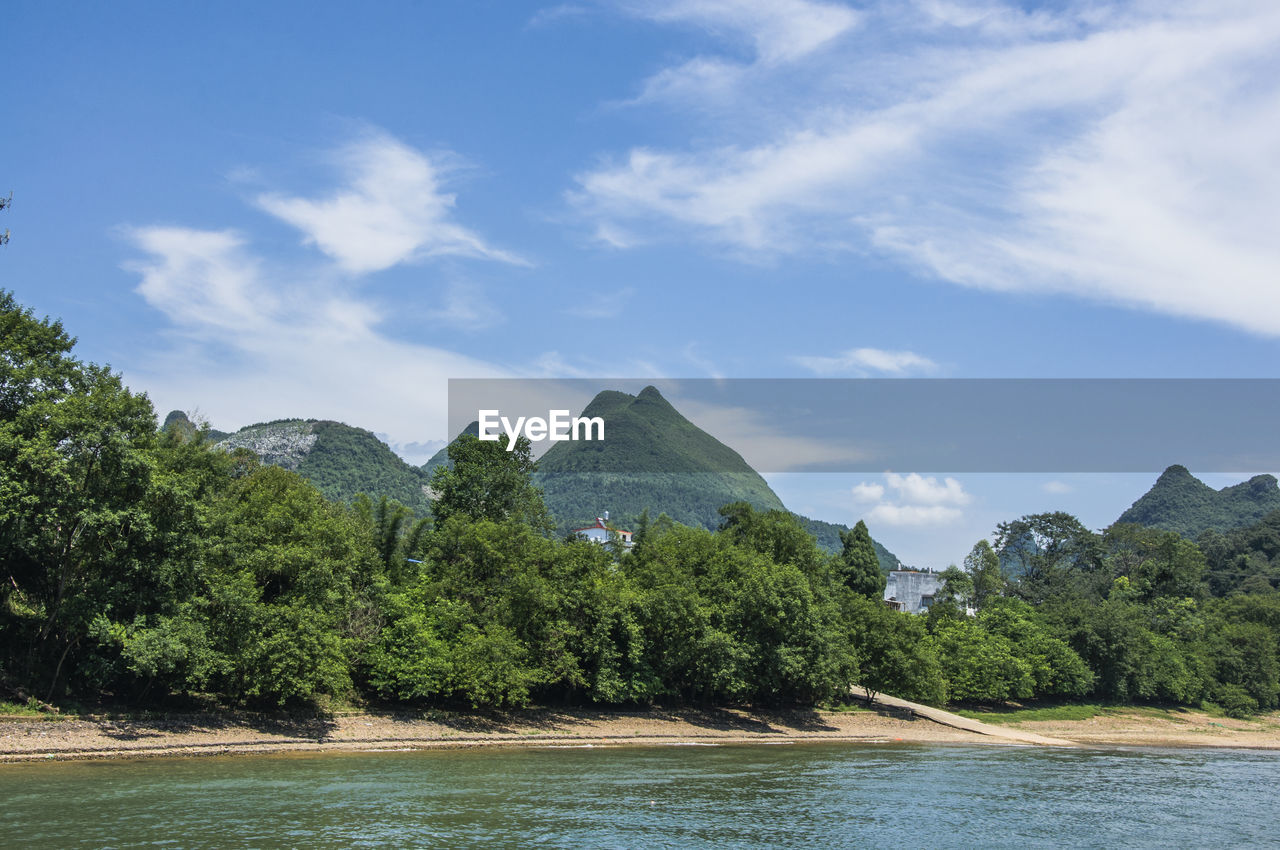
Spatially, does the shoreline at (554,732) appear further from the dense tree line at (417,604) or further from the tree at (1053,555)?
the tree at (1053,555)

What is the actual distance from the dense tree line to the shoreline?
160cm

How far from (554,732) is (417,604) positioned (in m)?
10.0

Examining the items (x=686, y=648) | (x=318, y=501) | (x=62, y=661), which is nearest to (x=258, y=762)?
(x=62, y=661)

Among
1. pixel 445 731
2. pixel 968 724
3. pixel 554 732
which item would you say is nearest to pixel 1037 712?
pixel 968 724

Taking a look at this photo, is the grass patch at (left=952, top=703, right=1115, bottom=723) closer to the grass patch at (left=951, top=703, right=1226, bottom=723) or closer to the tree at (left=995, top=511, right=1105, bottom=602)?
the grass patch at (left=951, top=703, right=1226, bottom=723)

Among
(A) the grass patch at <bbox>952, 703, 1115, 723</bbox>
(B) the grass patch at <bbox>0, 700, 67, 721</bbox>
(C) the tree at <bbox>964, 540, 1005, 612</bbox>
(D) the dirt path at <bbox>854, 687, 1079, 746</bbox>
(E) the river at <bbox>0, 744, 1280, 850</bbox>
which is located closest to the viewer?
(E) the river at <bbox>0, 744, 1280, 850</bbox>

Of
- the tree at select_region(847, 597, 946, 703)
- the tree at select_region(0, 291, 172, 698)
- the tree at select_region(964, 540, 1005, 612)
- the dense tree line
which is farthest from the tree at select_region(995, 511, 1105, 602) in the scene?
the tree at select_region(0, 291, 172, 698)

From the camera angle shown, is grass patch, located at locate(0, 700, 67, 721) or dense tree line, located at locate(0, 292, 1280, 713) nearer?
grass patch, located at locate(0, 700, 67, 721)

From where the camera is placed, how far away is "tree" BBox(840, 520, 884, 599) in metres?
87.4

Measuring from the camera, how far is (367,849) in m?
24.6

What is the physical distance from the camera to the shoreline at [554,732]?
35.5m

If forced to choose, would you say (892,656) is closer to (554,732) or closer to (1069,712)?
(1069,712)

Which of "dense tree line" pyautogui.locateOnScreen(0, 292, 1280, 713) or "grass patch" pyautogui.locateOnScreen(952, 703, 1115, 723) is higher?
"dense tree line" pyautogui.locateOnScreen(0, 292, 1280, 713)

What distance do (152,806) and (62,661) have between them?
13.5 metres
